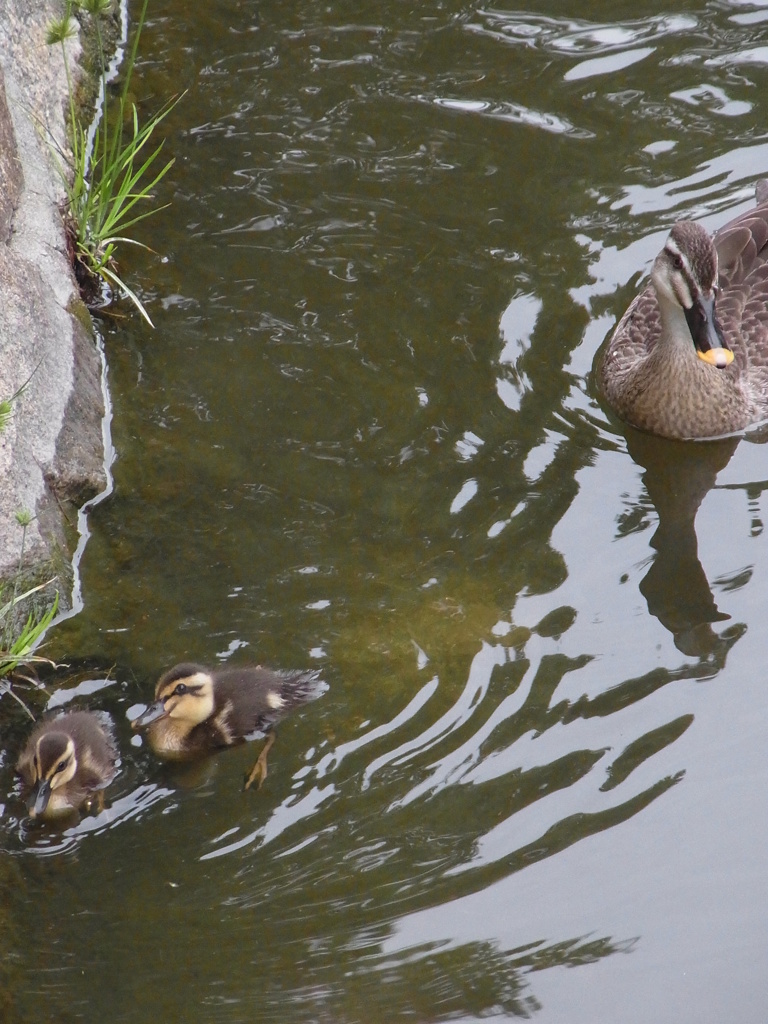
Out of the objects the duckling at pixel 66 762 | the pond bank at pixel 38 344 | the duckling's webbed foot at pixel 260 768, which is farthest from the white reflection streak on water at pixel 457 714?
the pond bank at pixel 38 344

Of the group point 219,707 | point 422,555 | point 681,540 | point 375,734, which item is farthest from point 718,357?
point 219,707

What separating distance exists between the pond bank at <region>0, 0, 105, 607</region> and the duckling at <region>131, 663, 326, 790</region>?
686 millimetres

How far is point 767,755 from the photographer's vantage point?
12.1 feet

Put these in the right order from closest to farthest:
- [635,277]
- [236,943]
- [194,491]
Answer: [236,943], [194,491], [635,277]

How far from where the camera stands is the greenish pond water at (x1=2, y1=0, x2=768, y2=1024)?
10.7 feet

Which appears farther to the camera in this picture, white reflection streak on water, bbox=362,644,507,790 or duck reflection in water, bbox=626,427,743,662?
duck reflection in water, bbox=626,427,743,662

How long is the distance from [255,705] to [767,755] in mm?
1444

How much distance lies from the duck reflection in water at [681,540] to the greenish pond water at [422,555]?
0.02m

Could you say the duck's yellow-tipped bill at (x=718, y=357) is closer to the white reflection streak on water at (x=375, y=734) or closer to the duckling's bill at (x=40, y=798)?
the white reflection streak on water at (x=375, y=734)

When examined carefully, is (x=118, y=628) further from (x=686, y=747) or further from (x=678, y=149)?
(x=678, y=149)

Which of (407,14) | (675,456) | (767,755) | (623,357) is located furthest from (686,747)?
(407,14)

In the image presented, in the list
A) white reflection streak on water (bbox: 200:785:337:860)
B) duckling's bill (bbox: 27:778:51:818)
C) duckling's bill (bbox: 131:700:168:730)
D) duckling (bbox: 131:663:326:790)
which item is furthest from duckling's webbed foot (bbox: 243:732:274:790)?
duckling's bill (bbox: 27:778:51:818)

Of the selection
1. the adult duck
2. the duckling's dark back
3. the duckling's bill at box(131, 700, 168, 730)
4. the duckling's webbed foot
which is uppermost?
the adult duck

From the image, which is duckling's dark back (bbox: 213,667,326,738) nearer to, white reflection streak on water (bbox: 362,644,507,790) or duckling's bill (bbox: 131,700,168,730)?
duckling's bill (bbox: 131,700,168,730)
